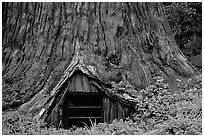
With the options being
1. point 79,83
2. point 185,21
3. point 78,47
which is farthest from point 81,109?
point 185,21

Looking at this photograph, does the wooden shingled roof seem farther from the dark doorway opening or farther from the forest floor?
the forest floor

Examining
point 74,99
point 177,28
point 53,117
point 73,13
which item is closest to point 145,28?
point 73,13

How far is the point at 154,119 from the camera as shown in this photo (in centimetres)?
463

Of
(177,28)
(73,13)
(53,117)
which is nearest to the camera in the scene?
(53,117)

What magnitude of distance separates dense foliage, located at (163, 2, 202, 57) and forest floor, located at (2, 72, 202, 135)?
5.51m

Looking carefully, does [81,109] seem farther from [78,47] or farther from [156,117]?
[156,117]

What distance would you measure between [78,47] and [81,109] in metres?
0.81

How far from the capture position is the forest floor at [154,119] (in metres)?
4.29

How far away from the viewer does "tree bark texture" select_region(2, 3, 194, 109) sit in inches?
193

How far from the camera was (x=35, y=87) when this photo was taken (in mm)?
4867

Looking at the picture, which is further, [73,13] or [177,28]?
[177,28]

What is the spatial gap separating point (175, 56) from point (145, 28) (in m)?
0.56

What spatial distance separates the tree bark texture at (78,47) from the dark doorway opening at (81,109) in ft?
1.18

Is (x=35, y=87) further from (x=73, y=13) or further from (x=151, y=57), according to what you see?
(x=151, y=57)
